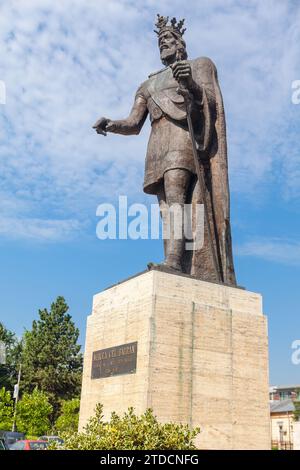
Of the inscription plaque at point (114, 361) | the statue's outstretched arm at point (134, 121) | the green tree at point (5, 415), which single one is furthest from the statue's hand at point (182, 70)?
the green tree at point (5, 415)

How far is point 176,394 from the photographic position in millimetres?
7164

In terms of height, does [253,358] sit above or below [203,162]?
below

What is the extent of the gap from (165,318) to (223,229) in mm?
2235

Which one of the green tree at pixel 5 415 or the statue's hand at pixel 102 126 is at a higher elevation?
the statue's hand at pixel 102 126

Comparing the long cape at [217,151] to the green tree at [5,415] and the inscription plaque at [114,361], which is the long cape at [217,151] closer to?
the inscription plaque at [114,361]

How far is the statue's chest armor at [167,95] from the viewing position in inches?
355

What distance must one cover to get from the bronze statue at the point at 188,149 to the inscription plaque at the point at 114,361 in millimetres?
1496

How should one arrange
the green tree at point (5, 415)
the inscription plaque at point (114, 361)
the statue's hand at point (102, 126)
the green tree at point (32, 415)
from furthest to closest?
the green tree at point (32, 415) → the green tree at point (5, 415) → the statue's hand at point (102, 126) → the inscription plaque at point (114, 361)

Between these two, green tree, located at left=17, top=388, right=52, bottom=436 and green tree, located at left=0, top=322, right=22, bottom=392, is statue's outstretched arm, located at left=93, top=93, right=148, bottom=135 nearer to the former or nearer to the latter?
green tree, located at left=17, top=388, right=52, bottom=436

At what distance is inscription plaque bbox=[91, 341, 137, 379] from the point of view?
24.5 feet

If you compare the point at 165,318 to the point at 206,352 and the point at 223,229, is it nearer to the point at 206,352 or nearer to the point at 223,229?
the point at 206,352

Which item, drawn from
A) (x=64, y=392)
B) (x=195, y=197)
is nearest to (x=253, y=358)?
(x=195, y=197)

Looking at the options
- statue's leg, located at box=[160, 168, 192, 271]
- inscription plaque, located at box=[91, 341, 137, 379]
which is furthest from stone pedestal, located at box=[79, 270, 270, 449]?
statue's leg, located at box=[160, 168, 192, 271]

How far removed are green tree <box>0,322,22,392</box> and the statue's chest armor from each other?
1778 inches
